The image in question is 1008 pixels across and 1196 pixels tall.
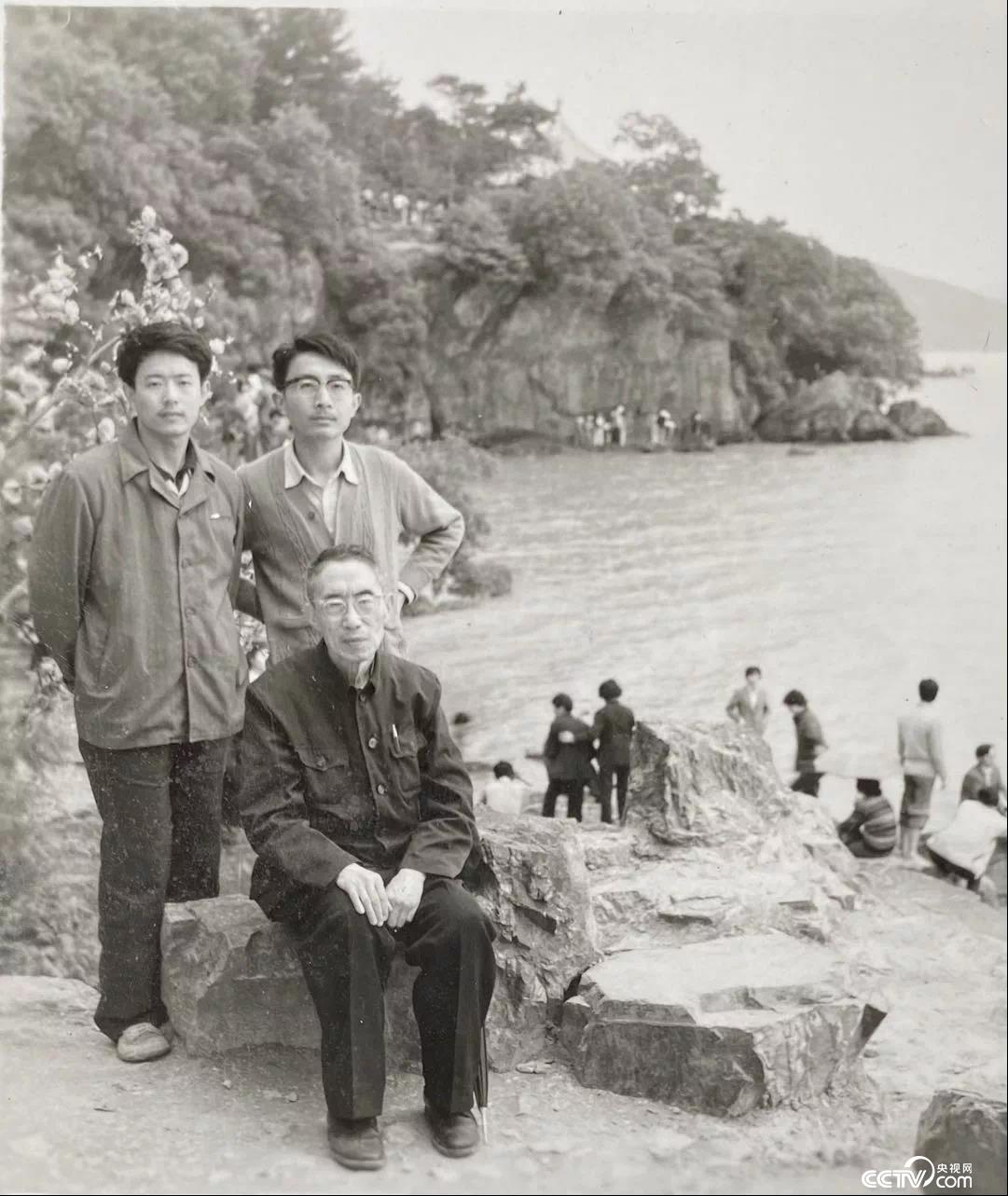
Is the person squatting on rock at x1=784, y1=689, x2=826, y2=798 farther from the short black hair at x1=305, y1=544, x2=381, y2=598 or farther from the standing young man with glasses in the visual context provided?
the short black hair at x1=305, y1=544, x2=381, y2=598

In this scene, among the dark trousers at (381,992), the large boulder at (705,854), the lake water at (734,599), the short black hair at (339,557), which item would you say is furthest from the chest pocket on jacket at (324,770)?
the lake water at (734,599)

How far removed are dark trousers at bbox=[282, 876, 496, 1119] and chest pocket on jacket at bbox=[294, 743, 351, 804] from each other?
23cm

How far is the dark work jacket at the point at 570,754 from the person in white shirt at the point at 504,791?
0.21 m

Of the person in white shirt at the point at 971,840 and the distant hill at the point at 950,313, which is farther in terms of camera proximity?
the person in white shirt at the point at 971,840

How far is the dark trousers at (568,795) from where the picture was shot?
6223 mm

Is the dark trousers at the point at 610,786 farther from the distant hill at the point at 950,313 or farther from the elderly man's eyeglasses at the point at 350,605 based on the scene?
the elderly man's eyeglasses at the point at 350,605

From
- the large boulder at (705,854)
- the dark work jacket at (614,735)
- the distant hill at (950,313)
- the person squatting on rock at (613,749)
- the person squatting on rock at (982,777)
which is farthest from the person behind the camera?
the dark work jacket at (614,735)

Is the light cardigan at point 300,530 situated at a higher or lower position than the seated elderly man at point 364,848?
higher

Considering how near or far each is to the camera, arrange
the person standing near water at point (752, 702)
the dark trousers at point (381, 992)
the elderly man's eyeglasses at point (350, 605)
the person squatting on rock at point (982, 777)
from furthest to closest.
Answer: the person standing near water at point (752, 702)
the person squatting on rock at point (982, 777)
the elderly man's eyeglasses at point (350, 605)
the dark trousers at point (381, 992)

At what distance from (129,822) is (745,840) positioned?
7.03 ft

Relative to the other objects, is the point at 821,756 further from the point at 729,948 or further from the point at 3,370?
the point at 3,370

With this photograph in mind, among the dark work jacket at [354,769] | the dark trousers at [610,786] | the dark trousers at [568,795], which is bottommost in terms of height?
the dark trousers at [568,795]

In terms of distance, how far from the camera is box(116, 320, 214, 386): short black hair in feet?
9.29

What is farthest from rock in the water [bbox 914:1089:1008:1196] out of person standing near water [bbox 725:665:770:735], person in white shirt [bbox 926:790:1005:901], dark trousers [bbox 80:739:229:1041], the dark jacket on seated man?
person standing near water [bbox 725:665:770:735]
